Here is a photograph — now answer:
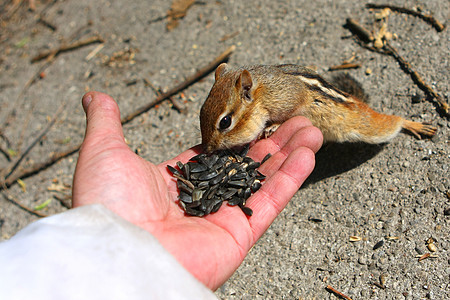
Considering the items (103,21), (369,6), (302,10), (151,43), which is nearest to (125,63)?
(151,43)

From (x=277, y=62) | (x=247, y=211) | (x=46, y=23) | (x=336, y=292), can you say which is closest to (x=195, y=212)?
(x=247, y=211)

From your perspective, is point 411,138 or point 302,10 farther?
point 302,10

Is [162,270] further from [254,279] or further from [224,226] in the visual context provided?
[254,279]

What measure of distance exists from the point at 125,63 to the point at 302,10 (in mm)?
2673

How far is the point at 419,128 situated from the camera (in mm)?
3592

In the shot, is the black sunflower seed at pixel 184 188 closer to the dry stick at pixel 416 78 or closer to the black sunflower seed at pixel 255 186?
the black sunflower seed at pixel 255 186

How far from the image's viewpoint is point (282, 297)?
304cm

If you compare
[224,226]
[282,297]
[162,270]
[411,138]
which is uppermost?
[162,270]

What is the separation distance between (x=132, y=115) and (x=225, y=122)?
210 cm

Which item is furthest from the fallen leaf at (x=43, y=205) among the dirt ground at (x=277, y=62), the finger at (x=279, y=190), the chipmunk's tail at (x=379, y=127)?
the chipmunk's tail at (x=379, y=127)

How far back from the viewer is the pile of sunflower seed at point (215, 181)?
2.85 meters

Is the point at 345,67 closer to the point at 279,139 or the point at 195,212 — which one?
the point at 279,139

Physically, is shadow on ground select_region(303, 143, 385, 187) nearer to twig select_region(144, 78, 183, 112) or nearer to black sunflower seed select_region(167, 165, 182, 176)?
black sunflower seed select_region(167, 165, 182, 176)

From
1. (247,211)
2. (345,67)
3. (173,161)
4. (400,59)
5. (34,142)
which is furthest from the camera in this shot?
(34,142)
